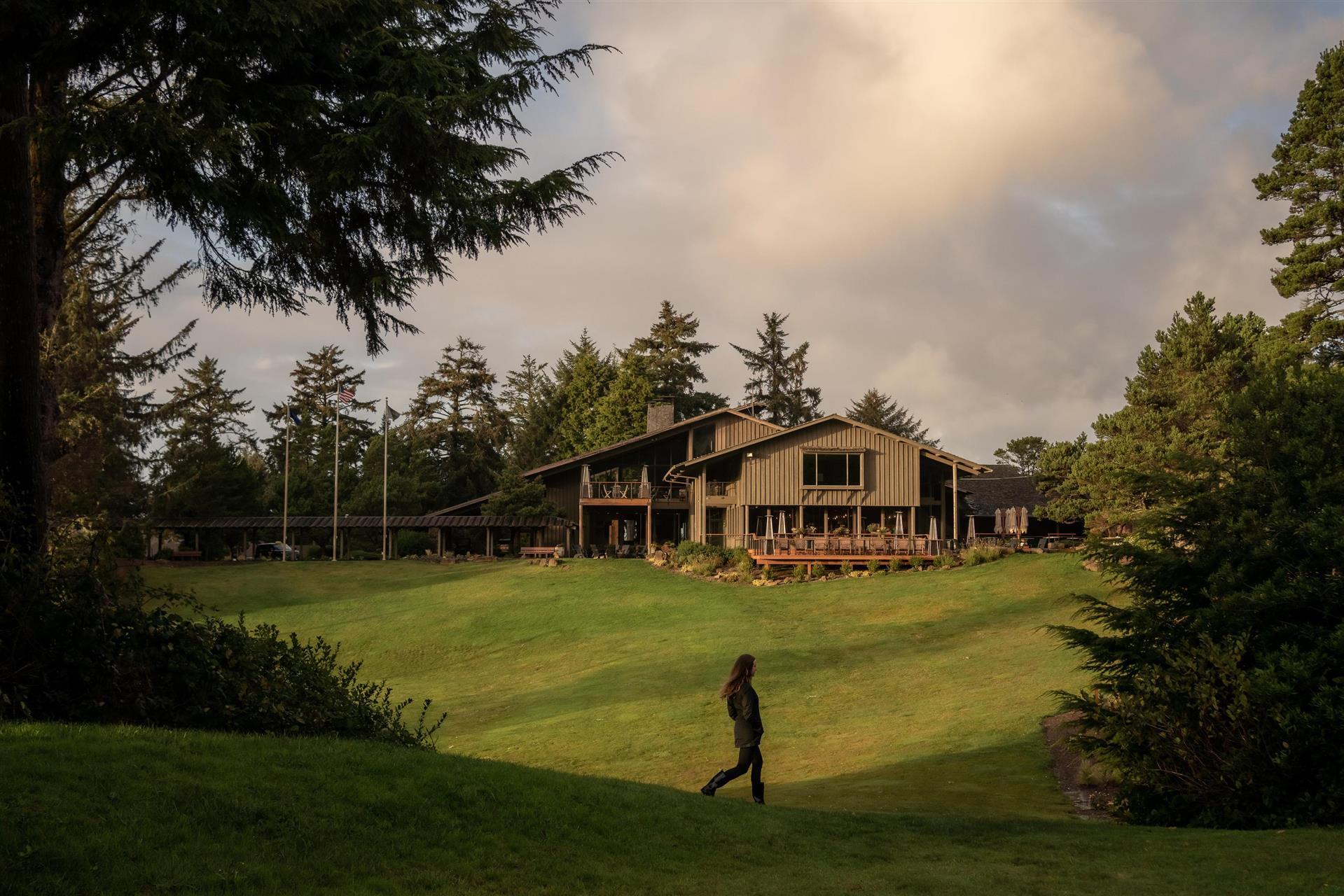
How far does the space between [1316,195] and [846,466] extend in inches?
829

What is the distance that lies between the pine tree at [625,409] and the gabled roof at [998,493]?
21.2 m

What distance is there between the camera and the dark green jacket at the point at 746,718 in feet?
39.8

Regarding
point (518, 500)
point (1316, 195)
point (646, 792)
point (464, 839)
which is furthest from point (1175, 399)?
point (464, 839)

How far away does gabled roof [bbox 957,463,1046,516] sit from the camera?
5528 cm

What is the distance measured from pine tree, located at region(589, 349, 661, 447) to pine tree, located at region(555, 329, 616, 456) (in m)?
2.14

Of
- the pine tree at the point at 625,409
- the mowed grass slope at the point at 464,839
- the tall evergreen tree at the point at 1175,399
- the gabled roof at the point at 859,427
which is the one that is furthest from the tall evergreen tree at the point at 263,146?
the pine tree at the point at 625,409

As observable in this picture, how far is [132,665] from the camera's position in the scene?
9.47 meters

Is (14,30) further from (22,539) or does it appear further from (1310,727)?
(1310,727)

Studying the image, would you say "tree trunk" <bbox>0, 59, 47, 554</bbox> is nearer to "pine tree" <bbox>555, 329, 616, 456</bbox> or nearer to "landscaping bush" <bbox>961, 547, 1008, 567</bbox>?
"landscaping bush" <bbox>961, 547, 1008, 567</bbox>

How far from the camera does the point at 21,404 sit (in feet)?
34.9

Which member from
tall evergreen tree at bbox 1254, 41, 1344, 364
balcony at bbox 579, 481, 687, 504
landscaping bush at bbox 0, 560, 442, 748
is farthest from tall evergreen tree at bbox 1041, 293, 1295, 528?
landscaping bush at bbox 0, 560, 442, 748

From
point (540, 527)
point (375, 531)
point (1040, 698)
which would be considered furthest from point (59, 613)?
point (375, 531)

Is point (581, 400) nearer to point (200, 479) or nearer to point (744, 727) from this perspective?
point (200, 479)

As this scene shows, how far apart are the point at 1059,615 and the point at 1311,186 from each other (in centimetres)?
1982
